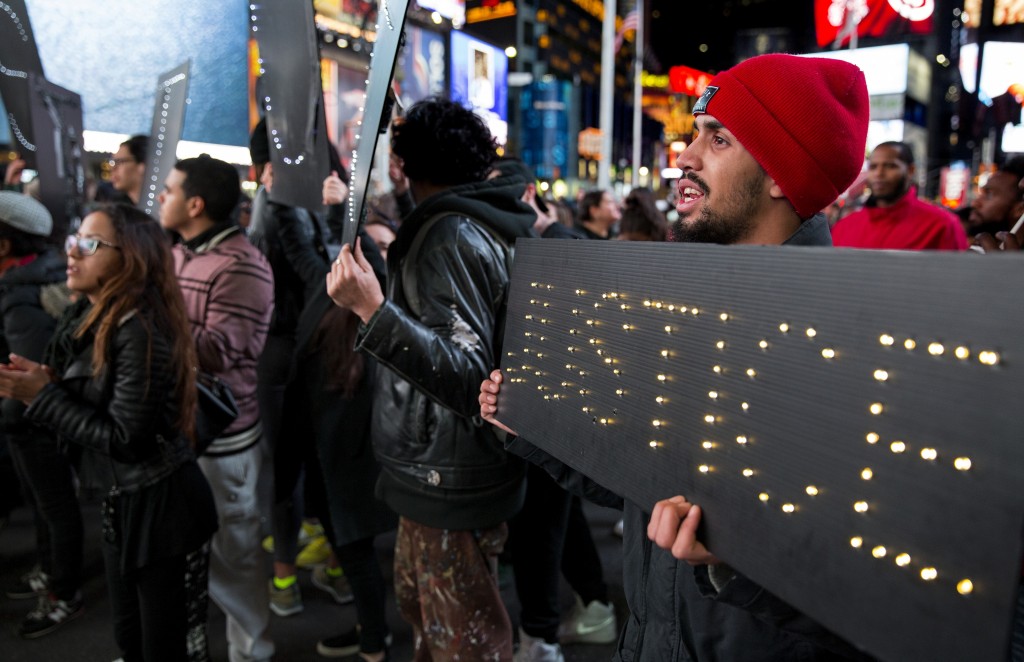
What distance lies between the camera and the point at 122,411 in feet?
7.91

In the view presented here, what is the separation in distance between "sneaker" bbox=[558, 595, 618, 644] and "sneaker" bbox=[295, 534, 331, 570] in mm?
1547

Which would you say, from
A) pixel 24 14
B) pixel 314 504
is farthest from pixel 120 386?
pixel 24 14

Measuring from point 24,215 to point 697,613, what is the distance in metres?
4.01

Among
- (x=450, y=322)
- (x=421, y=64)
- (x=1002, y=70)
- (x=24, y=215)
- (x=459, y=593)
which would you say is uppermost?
(x=421, y=64)

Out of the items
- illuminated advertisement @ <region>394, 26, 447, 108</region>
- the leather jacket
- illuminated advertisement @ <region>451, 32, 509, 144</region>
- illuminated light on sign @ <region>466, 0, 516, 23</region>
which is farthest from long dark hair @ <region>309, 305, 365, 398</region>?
illuminated light on sign @ <region>466, 0, 516, 23</region>

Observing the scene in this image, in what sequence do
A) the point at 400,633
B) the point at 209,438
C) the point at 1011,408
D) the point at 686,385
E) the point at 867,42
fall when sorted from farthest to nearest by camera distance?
the point at 867,42 < the point at 400,633 < the point at 209,438 < the point at 686,385 < the point at 1011,408

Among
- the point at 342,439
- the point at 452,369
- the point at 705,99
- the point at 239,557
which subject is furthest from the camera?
the point at 342,439

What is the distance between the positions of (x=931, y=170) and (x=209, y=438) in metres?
32.5

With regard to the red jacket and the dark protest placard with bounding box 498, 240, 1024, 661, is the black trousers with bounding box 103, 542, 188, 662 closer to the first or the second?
the dark protest placard with bounding box 498, 240, 1024, 661

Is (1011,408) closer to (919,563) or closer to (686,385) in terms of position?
(919,563)

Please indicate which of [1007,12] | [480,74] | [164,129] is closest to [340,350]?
[164,129]

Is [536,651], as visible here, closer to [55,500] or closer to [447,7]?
[55,500]

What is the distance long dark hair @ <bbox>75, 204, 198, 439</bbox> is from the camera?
250 centimetres

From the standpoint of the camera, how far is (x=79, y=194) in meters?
4.45
